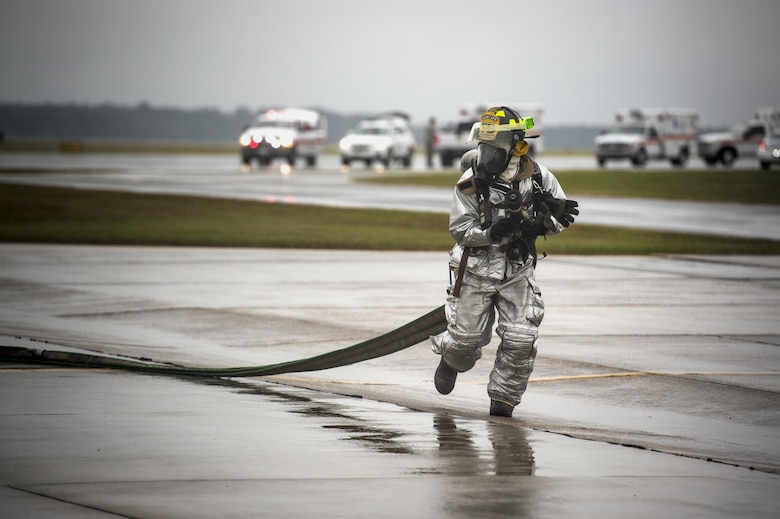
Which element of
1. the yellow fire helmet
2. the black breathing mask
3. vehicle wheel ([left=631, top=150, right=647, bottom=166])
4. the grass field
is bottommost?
the grass field

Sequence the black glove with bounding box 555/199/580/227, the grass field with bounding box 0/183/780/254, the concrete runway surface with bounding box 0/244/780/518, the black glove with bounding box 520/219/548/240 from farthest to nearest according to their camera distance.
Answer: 1. the grass field with bounding box 0/183/780/254
2. the black glove with bounding box 555/199/580/227
3. the black glove with bounding box 520/219/548/240
4. the concrete runway surface with bounding box 0/244/780/518

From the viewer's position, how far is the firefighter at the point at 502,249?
25.9 ft

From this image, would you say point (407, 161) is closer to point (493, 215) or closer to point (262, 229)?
point (262, 229)

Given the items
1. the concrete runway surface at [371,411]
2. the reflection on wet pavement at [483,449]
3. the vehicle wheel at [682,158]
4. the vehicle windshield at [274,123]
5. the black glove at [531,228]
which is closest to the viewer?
the concrete runway surface at [371,411]

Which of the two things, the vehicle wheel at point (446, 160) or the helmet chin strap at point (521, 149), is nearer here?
the helmet chin strap at point (521, 149)

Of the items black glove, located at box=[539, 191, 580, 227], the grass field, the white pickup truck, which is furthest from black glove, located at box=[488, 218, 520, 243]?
the white pickup truck

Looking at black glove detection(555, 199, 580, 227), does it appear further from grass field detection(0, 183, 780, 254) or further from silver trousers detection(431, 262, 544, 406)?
grass field detection(0, 183, 780, 254)

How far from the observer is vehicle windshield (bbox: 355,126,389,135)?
59125 mm

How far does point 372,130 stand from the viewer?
59.4 m

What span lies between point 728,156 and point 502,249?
2264 inches

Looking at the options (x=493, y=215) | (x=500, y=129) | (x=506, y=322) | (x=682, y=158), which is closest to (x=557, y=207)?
(x=493, y=215)

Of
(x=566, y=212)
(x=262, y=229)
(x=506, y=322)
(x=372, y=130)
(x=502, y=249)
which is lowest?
(x=262, y=229)

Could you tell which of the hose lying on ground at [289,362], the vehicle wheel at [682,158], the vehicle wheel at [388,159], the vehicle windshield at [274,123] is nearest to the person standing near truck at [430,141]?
the vehicle wheel at [388,159]

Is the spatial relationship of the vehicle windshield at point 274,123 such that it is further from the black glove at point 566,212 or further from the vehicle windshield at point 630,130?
the black glove at point 566,212
